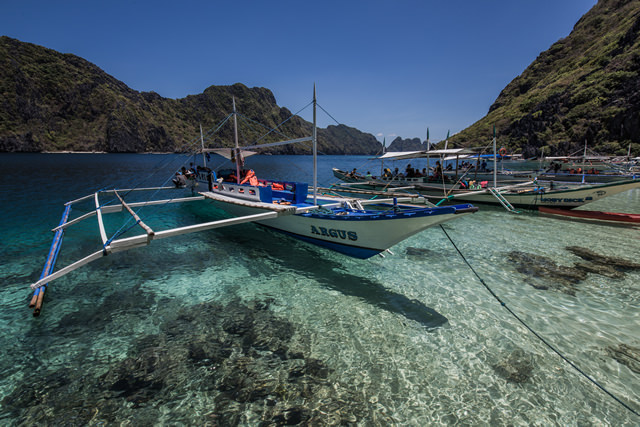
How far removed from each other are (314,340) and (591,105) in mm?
110119

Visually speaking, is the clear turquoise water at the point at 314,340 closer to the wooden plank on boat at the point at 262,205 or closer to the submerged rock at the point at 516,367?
the submerged rock at the point at 516,367

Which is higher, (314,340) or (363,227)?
(363,227)

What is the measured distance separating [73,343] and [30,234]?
1149 centimetres

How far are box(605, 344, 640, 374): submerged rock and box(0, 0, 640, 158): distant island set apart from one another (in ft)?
220

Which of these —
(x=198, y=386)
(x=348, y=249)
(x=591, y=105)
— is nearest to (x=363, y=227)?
(x=348, y=249)

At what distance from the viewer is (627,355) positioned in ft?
17.8

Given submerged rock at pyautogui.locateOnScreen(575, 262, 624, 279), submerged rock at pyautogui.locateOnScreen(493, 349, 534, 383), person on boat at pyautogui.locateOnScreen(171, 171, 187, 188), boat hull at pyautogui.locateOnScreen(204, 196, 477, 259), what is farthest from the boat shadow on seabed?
person on boat at pyautogui.locateOnScreen(171, 171, 187, 188)

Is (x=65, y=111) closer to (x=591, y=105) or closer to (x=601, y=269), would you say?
(x=601, y=269)

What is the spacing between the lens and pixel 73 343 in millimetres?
5766

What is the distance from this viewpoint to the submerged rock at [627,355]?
5148 mm

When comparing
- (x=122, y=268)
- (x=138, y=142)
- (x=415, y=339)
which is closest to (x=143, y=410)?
(x=415, y=339)

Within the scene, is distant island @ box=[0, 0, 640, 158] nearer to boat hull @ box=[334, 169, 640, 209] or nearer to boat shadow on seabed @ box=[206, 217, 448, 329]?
boat hull @ box=[334, 169, 640, 209]

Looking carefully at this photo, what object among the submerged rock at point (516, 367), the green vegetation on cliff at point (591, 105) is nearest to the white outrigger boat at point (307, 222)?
the submerged rock at point (516, 367)

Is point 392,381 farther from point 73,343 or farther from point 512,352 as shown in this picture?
point 73,343
